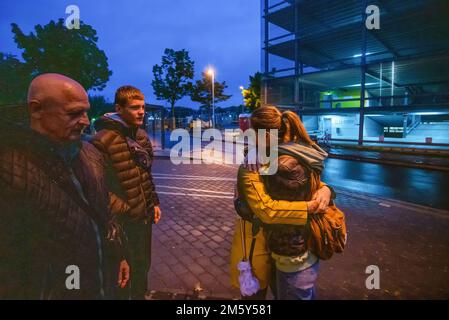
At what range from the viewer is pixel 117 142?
238 centimetres

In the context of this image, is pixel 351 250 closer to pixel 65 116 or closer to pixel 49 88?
pixel 65 116

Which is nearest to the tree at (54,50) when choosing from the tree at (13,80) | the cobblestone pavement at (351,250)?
the tree at (13,80)

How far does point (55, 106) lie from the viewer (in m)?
1.33

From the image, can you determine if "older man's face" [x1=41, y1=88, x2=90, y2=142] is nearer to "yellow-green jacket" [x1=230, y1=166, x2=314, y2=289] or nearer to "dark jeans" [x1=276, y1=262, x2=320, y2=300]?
"yellow-green jacket" [x1=230, y1=166, x2=314, y2=289]

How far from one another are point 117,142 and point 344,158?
14.7m

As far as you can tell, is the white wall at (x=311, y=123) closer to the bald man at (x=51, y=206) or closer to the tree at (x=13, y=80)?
the bald man at (x=51, y=206)

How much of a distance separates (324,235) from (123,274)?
60.6 inches

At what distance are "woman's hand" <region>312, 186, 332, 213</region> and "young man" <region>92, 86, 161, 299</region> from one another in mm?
1655

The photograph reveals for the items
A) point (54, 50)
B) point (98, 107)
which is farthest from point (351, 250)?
point (98, 107)

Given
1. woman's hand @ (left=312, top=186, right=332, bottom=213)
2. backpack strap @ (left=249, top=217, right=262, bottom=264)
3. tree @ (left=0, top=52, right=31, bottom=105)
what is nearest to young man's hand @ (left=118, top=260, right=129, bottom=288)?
backpack strap @ (left=249, top=217, right=262, bottom=264)

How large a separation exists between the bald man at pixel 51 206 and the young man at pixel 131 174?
0.75m

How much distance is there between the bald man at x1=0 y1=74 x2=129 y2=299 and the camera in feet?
3.74
